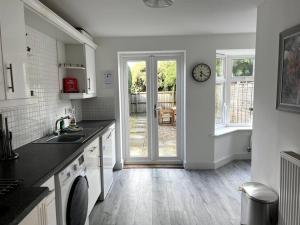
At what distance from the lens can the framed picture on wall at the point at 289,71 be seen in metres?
1.75

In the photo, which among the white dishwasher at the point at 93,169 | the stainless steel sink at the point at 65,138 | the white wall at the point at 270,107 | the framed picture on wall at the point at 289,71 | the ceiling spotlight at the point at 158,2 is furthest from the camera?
the stainless steel sink at the point at 65,138

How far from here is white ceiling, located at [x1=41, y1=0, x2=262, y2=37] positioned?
7.68ft

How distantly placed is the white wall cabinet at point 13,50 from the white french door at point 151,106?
8.01 feet

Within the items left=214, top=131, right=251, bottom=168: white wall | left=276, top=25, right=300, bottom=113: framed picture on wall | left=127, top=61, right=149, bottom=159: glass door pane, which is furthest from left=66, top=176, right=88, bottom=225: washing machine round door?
left=214, top=131, right=251, bottom=168: white wall

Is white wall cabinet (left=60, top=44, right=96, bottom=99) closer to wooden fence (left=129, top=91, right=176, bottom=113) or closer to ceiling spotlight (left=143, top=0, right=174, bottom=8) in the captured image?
wooden fence (left=129, top=91, right=176, bottom=113)

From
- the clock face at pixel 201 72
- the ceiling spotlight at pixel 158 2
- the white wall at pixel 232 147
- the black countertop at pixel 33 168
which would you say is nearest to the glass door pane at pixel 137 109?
the clock face at pixel 201 72

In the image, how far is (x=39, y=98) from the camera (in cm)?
252

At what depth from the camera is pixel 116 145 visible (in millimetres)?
4008

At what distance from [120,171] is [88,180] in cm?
169

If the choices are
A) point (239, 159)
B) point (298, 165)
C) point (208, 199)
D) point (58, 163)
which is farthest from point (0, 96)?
point (239, 159)

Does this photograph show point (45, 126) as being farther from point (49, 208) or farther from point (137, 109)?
point (137, 109)

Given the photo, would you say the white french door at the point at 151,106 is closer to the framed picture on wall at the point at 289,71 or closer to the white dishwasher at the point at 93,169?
the white dishwasher at the point at 93,169

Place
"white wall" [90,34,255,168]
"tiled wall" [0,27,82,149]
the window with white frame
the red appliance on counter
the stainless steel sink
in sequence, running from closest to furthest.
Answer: "tiled wall" [0,27,82,149]
the stainless steel sink
the red appliance on counter
"white wall" [90,34,255,168]
the window with white frame

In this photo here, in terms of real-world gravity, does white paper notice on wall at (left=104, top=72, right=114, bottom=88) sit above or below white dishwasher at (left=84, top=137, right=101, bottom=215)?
above
